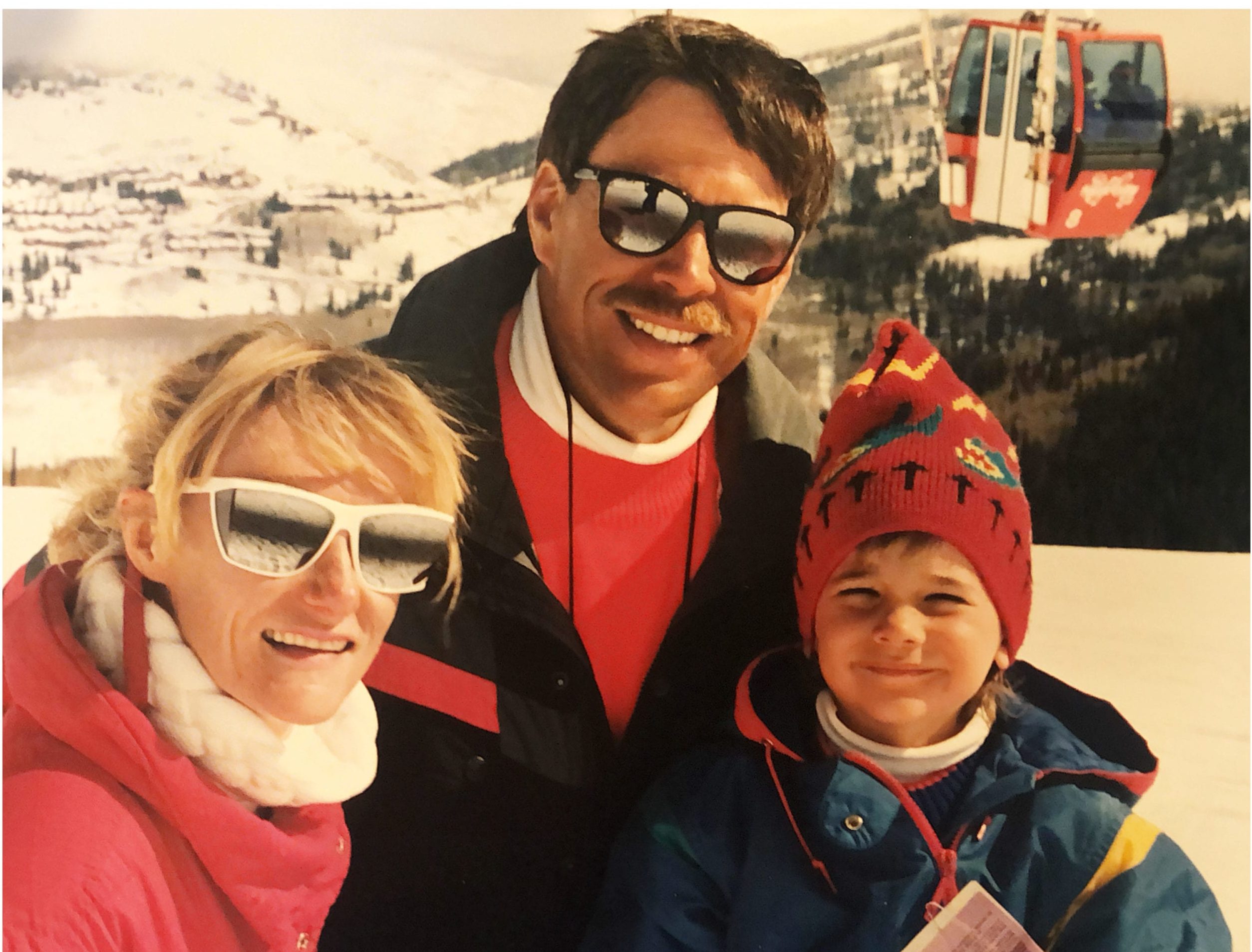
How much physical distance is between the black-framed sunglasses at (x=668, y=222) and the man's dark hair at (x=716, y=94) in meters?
0.07

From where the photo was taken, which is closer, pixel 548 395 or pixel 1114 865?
pixel 1114 865

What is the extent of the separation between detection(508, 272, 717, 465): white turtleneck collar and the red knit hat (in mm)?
256

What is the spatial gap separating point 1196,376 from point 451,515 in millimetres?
1227

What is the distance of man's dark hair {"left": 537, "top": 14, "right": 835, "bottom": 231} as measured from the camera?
1.33 metres

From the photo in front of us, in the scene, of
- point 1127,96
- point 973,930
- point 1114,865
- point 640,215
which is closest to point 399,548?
point 640,215

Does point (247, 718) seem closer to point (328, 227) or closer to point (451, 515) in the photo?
point (451, 515)

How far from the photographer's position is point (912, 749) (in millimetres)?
1297

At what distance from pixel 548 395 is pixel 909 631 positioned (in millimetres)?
622

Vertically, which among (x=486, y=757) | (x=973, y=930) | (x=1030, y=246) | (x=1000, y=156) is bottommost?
(x=973, y=930)

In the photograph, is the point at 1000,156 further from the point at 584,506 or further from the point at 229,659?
the point at 229,659

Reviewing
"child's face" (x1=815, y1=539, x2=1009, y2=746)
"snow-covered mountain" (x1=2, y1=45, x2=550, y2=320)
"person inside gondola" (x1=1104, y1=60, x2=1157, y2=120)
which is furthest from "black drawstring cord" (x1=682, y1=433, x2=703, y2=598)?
"person inside gondola" (x1=1104, y1=60, x2=1157, y2=120)

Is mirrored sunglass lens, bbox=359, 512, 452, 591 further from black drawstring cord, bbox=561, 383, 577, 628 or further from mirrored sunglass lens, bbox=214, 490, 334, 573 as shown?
black drawstring cord, bbox=561, 383, 577, 628

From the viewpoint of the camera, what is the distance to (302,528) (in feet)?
4.26

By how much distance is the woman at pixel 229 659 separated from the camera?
4.16 ft
